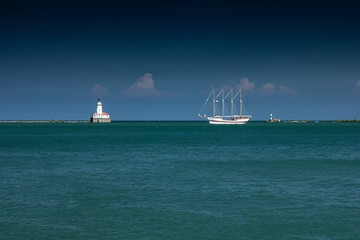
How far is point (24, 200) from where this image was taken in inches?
706

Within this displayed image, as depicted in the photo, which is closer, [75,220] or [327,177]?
[75,220]

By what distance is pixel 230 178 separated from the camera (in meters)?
24.5

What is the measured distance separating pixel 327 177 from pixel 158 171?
12.1m

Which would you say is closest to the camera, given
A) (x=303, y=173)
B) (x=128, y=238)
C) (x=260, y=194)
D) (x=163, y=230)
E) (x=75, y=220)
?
(x=128, y=238)

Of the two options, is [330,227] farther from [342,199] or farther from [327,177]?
[327,177]

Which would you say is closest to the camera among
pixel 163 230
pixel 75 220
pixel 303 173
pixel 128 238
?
pixel 128 238

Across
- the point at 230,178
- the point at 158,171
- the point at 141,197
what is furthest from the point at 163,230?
the point at 158,171

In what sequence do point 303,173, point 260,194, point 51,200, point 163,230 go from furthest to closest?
1. point 303,173
2. point 260,194
3. point 51,200
4. point 163,230

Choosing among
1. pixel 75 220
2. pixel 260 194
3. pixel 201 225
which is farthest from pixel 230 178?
pixel 75 220

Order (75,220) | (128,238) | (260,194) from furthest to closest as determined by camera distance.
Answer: (260,194) < (75,220) < (128,238)

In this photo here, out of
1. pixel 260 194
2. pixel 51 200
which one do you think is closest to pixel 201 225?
pixel 260 194

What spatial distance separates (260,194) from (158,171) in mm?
10472

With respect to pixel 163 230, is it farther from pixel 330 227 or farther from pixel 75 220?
pixel 330 227

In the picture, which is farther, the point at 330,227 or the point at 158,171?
the point at 158,171
